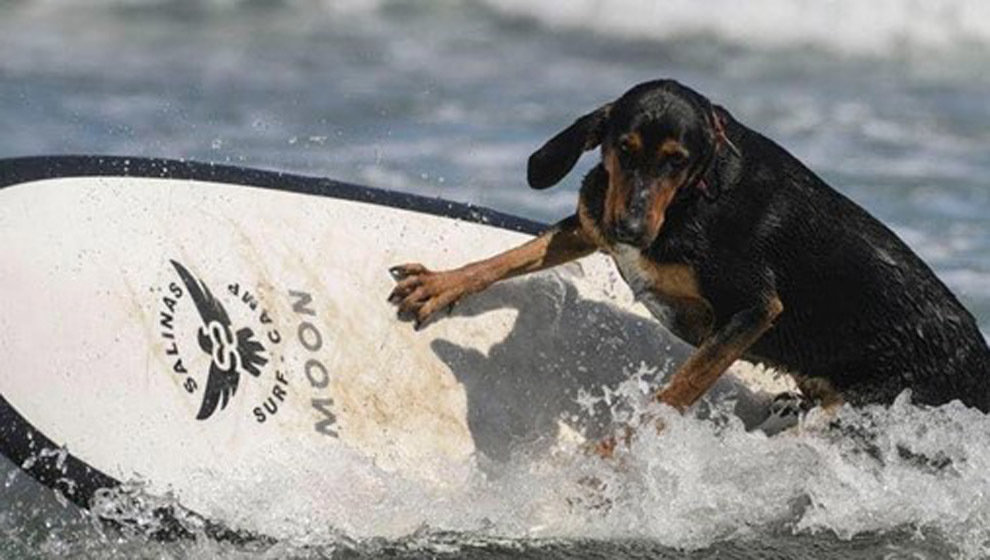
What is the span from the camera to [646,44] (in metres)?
13.7

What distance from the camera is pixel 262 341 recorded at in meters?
5.69

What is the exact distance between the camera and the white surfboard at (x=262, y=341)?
5.25m

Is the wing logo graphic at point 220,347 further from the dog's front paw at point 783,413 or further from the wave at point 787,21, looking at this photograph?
the wave at point 787,21

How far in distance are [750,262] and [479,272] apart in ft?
2.58

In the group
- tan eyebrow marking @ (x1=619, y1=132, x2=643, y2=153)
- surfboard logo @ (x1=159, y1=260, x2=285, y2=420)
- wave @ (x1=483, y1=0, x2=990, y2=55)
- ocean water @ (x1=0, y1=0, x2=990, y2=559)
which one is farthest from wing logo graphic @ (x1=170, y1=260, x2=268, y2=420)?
wave @ (x1=483, y1=0, x2=990, y2=55)

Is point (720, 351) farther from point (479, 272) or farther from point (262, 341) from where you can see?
point (262, 341)

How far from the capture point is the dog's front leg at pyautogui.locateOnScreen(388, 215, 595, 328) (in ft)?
19.1

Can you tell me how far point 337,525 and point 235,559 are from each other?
0.29 m

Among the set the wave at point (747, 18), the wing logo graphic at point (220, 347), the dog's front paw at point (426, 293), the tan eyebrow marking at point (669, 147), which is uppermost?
the wave at point (747, 18)

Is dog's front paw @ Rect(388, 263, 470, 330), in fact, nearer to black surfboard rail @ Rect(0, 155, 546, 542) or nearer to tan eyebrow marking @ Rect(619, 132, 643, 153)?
black surfboard rail @ Rect(0, 155, 546, 542)

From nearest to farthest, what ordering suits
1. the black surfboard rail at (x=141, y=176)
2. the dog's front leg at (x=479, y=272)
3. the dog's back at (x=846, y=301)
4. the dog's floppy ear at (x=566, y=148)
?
the black surfboard rail at (x=141, y=176), the dog's floppy ear at (x=566, y=148), the dog's back at (x=846, y=301), the dog's front leg at (x=479, y=272)

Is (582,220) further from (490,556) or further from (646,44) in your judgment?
(646,44)

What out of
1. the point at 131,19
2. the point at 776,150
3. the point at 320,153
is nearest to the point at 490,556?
the point at 776,150

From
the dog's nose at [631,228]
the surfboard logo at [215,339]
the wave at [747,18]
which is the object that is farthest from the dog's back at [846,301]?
the wave at [747,18]
